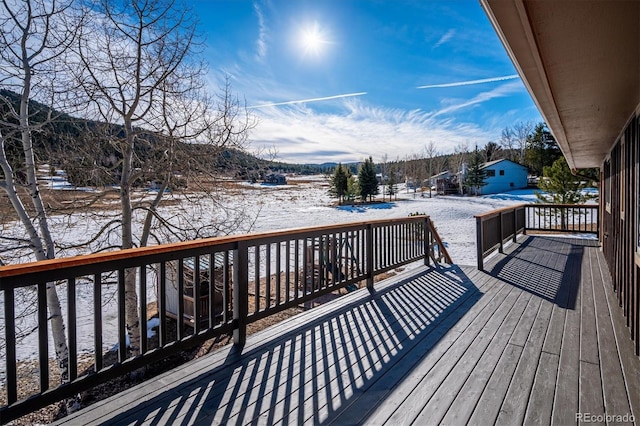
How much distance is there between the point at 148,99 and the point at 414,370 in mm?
5280

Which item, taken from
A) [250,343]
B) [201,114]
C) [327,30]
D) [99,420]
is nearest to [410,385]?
[250,343]

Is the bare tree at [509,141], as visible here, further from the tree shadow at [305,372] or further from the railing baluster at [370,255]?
the tree shadow at [305,372]

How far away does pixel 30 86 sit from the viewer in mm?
4098

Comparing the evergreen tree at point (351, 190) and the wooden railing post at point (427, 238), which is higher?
the evergreen tree at point (351, 190)

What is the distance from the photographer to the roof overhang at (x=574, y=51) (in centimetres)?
136

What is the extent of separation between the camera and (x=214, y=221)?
5797 mm

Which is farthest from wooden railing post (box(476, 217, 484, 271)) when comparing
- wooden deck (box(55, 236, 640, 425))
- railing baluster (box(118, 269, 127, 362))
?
railing baluster (box(118, 269, 127, 362))

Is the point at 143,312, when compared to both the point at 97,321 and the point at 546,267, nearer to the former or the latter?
the point at 97,321

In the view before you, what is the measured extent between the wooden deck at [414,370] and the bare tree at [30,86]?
10.1 ft

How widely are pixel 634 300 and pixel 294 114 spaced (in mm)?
10681

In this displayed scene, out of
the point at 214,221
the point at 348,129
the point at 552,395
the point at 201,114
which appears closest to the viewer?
the point at 552,395

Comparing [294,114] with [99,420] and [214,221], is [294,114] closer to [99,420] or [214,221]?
[214,221]

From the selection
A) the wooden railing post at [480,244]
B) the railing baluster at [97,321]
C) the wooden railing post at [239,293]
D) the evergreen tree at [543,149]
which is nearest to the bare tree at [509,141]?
the evergreen tree at [543,149]

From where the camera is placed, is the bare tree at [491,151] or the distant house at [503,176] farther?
the bare tree at [491,151]
